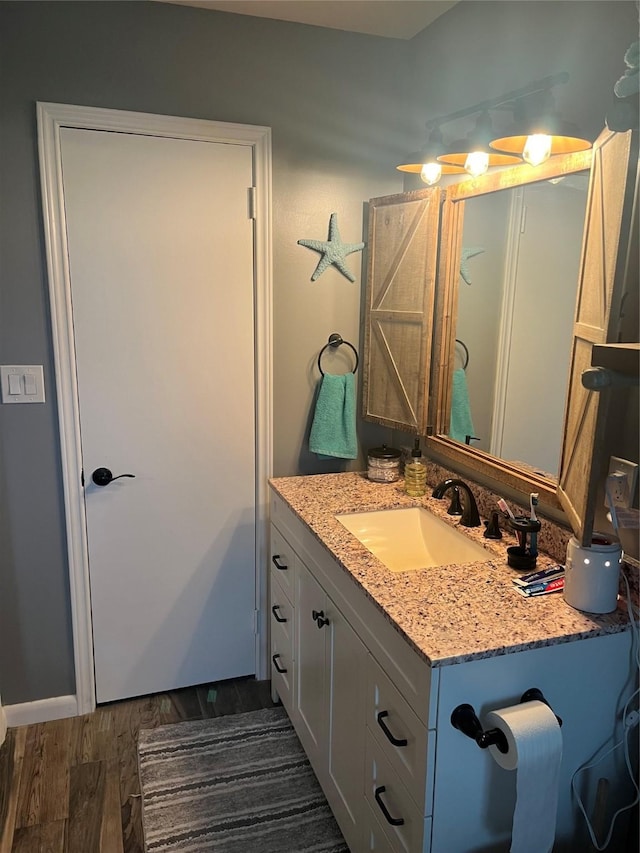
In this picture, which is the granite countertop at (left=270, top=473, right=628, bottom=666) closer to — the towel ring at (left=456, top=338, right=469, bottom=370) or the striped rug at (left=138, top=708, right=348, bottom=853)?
the towel ring at (left=456, top=338, right=469, bottom=370)

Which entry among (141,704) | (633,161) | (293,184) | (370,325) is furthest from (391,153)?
(141,704)

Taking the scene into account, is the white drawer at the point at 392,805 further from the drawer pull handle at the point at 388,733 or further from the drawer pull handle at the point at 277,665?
the drawer pull handle at the point at 277,665

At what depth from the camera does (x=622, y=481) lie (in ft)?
4.50

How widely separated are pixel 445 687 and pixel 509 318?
1.10m

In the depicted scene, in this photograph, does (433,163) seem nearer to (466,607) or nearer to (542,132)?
(542,132)

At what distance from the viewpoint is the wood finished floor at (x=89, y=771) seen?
1.95 meters

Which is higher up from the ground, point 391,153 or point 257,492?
point 391,153

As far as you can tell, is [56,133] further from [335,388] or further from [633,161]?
[633,161]

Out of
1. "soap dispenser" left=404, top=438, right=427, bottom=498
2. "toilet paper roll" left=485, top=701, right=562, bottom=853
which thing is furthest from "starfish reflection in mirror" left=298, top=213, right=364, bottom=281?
"toilet paper roll" left=485, top=701, right=562, bottom=853

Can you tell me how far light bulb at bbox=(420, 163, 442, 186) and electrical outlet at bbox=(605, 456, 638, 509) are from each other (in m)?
1.18

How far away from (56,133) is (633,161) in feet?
5.76

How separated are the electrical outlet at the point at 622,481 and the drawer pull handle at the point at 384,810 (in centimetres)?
86

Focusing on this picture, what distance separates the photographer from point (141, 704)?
2.55 meters

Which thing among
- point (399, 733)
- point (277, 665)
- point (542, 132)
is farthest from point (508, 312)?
point (277, 665)
